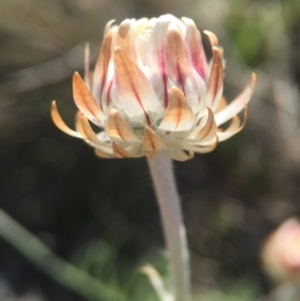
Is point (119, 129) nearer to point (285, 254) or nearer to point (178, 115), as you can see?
point (178, 115)

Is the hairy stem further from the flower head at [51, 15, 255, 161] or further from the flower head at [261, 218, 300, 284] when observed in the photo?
the flower head at [261, 218, 300, 284]

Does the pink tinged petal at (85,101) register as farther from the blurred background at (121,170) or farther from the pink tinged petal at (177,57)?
the blurred background at (121,170)

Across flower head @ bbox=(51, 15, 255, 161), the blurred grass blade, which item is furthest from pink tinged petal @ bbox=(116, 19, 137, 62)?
the blurred grass blade

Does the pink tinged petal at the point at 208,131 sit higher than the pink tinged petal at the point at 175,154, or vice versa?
the pink tinged petal at the point at 208,131

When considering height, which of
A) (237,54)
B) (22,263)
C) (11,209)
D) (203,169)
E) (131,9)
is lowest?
(22,263)

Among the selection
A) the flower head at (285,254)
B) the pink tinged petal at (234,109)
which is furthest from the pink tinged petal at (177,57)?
the flower head at (285,254)

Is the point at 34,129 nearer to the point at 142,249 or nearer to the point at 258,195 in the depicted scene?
the point at 142,249

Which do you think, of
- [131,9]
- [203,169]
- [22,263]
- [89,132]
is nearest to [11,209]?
[22,263]

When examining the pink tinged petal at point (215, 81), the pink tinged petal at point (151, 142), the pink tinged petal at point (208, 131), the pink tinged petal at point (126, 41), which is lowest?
the pink tinged petal at point (151, 142)
